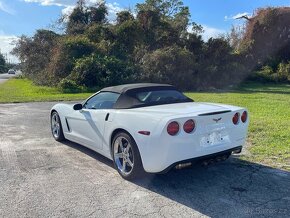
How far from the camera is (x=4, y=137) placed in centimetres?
738

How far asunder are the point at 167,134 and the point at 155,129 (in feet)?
0.56

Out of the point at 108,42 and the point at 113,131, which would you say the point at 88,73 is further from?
the point at 113,131

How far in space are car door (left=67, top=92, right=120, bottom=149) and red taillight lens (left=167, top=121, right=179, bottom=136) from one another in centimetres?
136

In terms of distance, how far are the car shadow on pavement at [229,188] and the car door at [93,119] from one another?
1128 millimetres

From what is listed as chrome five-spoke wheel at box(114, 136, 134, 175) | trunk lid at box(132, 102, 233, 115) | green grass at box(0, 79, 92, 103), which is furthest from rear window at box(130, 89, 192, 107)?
green grass at box(0, 79, 92, 103)

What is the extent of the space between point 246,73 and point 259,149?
2362cm

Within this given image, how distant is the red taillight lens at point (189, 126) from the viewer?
160 inches

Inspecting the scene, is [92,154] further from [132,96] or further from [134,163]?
[134,163]

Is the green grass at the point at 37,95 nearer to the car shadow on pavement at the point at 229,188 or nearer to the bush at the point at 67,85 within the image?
the bush at the point at 67,85

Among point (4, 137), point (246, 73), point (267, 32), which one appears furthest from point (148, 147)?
point (267, 32)

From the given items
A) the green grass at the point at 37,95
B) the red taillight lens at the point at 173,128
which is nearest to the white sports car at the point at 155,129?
the red taillight lens at the point at 173,128

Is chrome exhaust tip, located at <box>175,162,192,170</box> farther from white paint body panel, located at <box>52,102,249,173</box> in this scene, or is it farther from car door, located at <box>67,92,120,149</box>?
car door, located at <box>67,92,120,149</box>

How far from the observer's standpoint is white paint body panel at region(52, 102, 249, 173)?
4020 mm

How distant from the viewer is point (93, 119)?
5.34 meters
